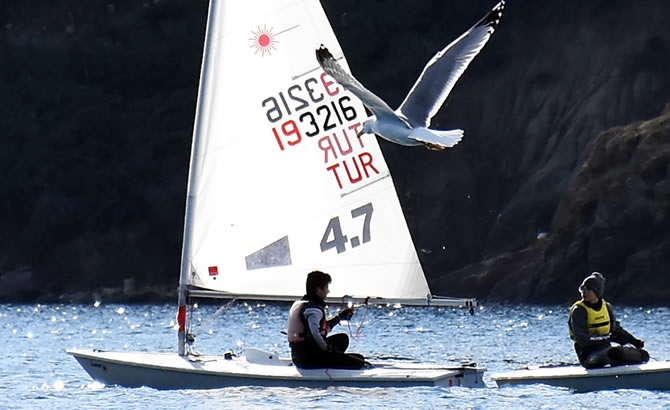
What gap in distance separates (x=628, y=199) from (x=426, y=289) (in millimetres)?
23685

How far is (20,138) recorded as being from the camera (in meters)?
57.4

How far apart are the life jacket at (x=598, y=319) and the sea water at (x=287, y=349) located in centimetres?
59

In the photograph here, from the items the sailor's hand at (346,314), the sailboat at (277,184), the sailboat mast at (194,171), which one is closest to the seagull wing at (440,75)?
the sailboat at (277,184)

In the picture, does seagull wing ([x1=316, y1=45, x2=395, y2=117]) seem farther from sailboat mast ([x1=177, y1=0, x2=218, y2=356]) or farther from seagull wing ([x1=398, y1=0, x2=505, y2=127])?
sailboat mast ([x1=177, y1=0, x2=218, y2=356])

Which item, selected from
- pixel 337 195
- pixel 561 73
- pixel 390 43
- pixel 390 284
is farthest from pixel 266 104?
pixel 390 43

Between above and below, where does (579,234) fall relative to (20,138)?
below

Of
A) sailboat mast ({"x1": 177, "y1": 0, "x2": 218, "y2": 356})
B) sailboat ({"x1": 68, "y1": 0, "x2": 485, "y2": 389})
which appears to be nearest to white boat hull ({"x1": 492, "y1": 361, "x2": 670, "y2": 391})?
sailboat ({"x1": 68, "y1": 0, "x2": 485, "y2": 389})

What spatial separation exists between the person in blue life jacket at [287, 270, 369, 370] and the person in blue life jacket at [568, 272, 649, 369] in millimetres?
2038

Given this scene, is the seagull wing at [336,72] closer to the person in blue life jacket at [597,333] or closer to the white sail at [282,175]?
the white sail at [282,175]

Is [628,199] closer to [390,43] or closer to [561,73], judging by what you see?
[561,73]

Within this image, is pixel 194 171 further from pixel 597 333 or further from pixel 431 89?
pixel 597 333

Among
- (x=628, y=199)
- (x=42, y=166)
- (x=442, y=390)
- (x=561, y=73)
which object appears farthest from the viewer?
(x=42, y=166)

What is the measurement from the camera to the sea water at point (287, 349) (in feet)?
50.1

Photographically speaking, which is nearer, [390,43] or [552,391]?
[552,391]
